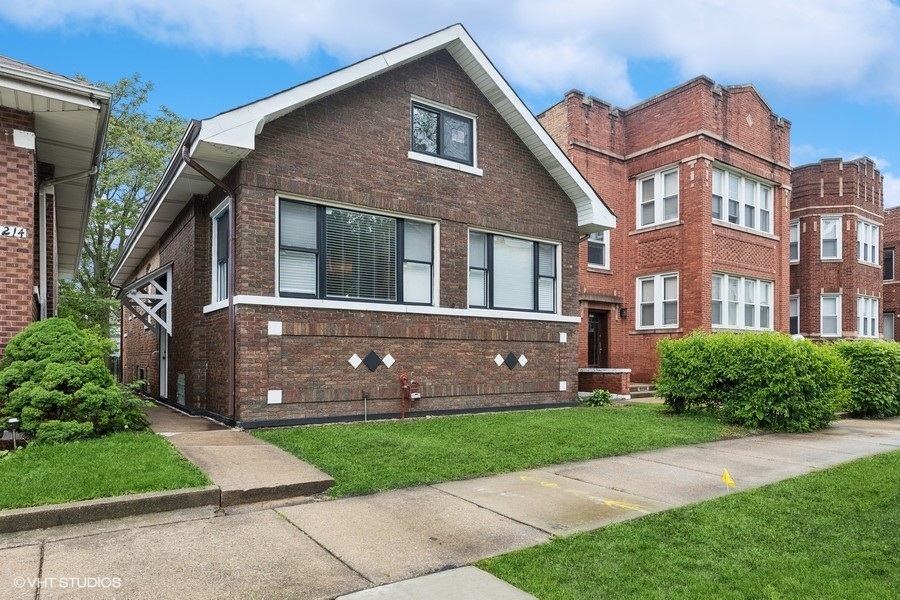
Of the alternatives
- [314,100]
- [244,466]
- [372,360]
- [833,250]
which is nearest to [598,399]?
[372,360]

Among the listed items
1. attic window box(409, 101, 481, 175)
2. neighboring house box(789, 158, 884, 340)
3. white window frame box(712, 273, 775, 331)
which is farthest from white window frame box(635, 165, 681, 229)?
neighboring house box(789, 158, 884, 340)

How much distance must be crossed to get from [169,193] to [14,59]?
11.4ft

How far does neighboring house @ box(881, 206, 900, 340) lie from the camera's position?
29753 mm

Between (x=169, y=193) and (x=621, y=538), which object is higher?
(x=169, y=193)

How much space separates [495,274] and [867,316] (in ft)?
68.2

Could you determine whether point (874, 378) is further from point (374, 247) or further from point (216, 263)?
point (216, 263)

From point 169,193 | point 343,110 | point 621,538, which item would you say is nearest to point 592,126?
point 343,110

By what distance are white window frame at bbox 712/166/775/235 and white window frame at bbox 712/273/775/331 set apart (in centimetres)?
176

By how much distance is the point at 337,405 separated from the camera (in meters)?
10.3

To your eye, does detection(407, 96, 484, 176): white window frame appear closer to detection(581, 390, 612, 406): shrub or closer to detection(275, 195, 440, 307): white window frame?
detection(275, 195, 440, 307): white window frame

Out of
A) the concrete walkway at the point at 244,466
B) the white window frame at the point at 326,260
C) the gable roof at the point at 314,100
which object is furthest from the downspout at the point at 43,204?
the white window frame at the point at 326,260

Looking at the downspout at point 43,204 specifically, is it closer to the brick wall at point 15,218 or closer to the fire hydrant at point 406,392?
the brick wall at point 15,218

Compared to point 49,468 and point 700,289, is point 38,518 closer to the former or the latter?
point 49,468

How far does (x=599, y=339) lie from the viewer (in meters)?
19.8
